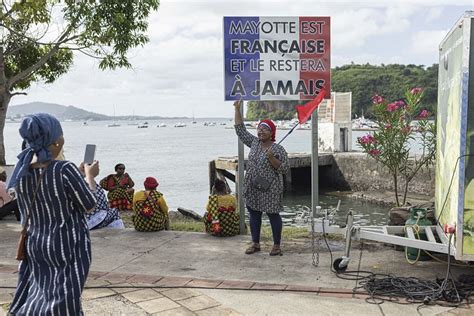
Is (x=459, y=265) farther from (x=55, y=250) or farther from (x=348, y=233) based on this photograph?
(x=55, y=250)

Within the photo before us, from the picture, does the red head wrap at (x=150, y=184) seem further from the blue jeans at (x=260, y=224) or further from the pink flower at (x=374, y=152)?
the pink flower at (x=374, y=152)

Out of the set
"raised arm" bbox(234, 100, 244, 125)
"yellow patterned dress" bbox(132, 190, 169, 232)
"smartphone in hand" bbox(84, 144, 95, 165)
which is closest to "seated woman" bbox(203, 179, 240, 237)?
"yellow patterned dress" bbox(132, 190, 169, 232)

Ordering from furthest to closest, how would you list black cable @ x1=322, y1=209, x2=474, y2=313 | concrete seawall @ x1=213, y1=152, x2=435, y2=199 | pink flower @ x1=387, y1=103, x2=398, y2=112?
concrete seawall @ x1=213, y1=152, x2=435, y2=199, pink flower @ x1=387, y1=103, x2=398, y2=112, black cable @ x1=322, y1=209, x2=474, y2=313

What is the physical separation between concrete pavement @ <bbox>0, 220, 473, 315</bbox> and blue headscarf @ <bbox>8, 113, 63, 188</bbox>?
163cm

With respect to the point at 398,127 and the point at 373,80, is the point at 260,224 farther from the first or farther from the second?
the point at 373,80

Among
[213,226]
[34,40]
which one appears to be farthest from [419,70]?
[213,226]

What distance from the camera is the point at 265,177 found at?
5.84 m

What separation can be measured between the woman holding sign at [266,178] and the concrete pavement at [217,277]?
41cm

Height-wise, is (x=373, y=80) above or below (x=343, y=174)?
above

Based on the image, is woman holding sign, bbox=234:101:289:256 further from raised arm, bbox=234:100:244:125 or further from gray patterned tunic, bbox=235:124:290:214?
raised arm, bbox=234:100:244:125

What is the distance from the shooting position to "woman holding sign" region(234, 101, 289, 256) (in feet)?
19.1

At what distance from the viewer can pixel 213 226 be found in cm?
687

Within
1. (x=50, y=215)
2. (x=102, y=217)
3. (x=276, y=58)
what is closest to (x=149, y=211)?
(x=102, y=217)

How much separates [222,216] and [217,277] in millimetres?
1731
